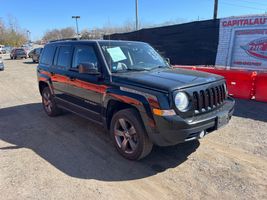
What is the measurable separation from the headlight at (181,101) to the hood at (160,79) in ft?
0.37

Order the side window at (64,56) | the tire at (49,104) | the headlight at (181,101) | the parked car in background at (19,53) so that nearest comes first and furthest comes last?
1. the headlight at (181,101)
2. the side window at (64,56)
3. the tire at (49,104)
4. the parked car in background at (19,53)

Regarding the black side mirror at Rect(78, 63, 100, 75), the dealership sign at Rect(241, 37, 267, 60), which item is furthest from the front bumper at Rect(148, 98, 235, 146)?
the dealership sign at Rect(241, 37, 267, 60)

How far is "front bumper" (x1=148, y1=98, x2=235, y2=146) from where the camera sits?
3.12 meters

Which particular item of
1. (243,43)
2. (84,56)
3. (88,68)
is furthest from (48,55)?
(243,43)

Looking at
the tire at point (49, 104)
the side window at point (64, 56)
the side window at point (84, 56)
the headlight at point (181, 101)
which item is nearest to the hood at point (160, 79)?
the headlight at point (181, 101)

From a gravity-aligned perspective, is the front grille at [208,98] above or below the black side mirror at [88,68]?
below

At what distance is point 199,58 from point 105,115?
28.3 feet

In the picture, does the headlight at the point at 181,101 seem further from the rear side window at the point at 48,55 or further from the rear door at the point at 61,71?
the rear side window at the point at 48,55

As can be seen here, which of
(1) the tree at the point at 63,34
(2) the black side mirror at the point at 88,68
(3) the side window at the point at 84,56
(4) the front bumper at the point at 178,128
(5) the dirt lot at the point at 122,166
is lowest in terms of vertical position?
(5) the dirt lot at the point at 122,166

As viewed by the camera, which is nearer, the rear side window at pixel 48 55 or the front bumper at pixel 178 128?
the front bumper at pixel 178 128

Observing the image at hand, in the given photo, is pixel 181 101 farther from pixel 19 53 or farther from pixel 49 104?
pixel 19 53

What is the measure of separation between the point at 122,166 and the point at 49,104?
343cm

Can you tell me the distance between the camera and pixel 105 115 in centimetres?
409

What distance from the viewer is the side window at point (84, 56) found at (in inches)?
167
